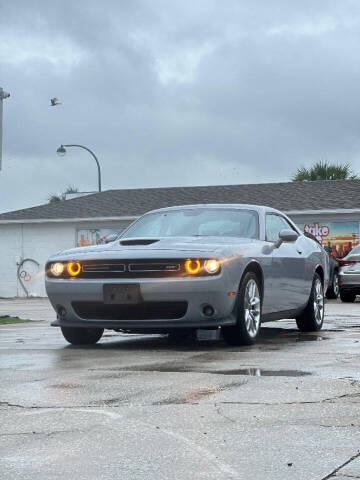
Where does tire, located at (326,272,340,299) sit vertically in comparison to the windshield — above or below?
below

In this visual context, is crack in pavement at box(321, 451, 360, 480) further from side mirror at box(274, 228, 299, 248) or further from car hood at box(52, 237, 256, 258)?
side mirror at box(274, 228, 299, 248)

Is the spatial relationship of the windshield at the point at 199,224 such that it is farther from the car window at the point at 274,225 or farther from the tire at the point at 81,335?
the tire at the point at 81,335

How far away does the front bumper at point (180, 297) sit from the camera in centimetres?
879

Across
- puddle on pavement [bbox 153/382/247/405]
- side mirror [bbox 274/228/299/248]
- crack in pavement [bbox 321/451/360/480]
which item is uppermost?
side mirror [bbox 274/228/299/248]

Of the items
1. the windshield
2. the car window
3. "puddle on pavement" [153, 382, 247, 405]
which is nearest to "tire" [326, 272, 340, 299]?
the car window

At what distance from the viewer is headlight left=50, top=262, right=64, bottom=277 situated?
30.6 feet

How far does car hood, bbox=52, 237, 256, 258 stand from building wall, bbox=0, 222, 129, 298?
25.9m

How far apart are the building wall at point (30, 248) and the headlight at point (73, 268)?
85.7 ft

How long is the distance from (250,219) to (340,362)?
294cm

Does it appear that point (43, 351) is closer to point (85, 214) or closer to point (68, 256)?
point (68, 256)

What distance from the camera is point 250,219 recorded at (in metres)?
10.4

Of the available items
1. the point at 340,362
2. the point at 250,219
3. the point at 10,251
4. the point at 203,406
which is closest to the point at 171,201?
the point at 10,251

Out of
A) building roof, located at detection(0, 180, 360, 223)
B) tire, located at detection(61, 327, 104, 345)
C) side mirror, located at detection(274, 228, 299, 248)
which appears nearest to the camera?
tire, located at detection(61, 327, 104, 345)

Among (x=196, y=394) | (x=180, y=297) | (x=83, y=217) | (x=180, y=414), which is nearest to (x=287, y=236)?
(x=180, y=297)
